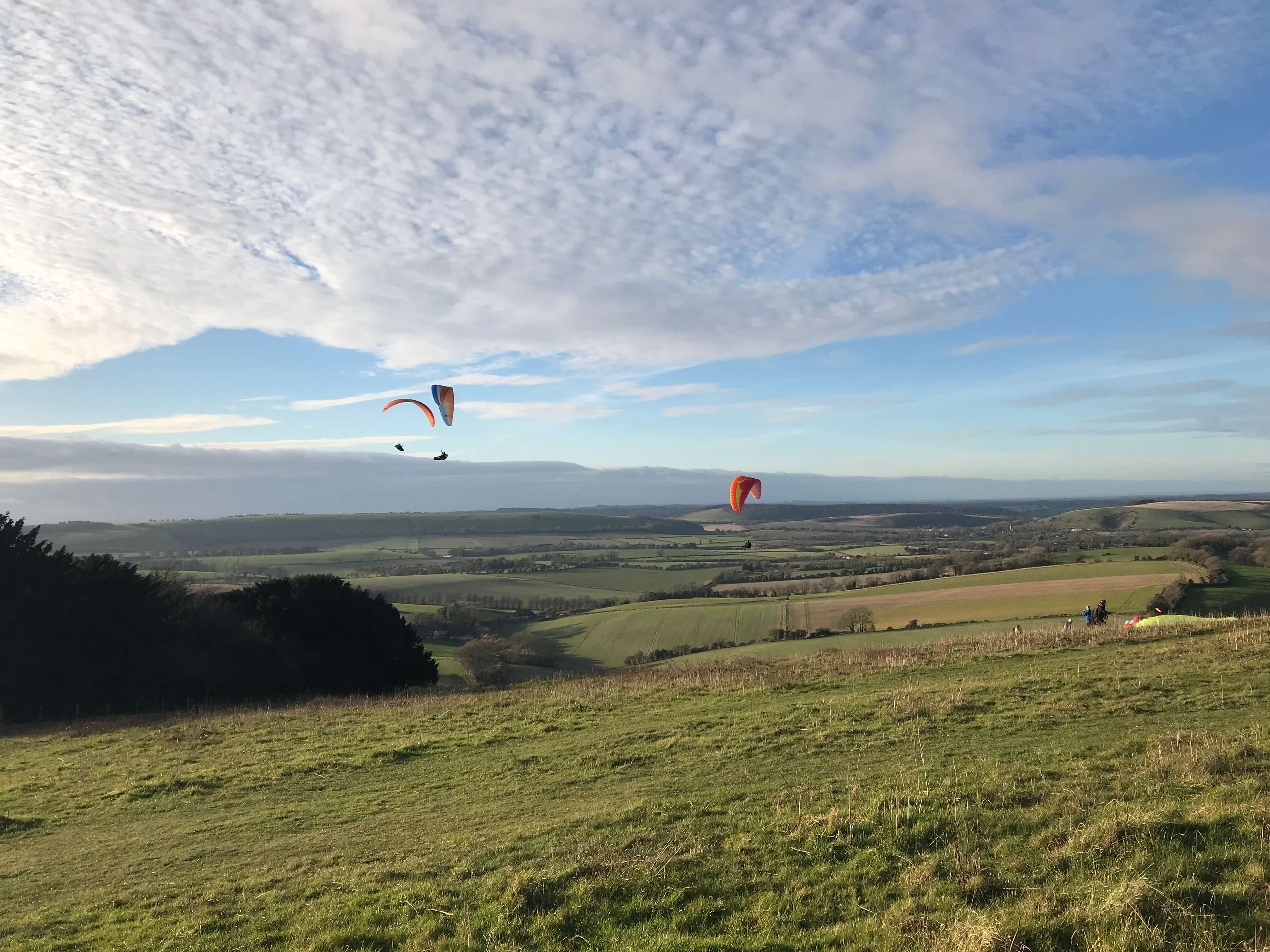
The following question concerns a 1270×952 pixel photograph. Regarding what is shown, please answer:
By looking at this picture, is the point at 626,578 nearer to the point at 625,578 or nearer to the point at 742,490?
the point at 625,578

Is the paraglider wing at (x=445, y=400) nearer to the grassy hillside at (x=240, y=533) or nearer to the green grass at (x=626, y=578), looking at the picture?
the green grass at (x=626, y=578)

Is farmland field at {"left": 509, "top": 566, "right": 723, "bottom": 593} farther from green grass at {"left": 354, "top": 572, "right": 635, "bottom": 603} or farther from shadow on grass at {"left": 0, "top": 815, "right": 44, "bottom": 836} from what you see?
shadow on grass at {"left": 0, "top": 815, "right": 44, "bottom": 836}

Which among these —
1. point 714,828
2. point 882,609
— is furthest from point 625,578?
point 714,828

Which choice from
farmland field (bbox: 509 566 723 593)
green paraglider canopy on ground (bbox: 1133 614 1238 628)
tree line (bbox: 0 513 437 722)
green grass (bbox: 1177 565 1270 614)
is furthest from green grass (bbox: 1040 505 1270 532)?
tree line (bbox: 0 513 437 722)

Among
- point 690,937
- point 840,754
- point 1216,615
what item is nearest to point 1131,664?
point 840,754

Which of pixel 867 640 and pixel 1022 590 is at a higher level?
pixel 1022 590

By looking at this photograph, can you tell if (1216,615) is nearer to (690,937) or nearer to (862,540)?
(690,937)
